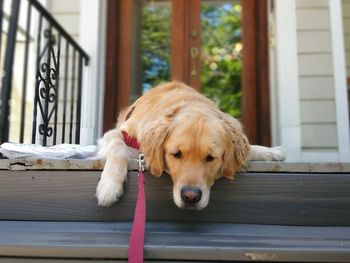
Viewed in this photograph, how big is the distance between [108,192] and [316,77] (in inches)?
110

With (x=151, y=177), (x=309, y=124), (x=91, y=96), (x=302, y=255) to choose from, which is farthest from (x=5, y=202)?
(x=309, y=124)

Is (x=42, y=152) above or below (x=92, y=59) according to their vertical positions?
below

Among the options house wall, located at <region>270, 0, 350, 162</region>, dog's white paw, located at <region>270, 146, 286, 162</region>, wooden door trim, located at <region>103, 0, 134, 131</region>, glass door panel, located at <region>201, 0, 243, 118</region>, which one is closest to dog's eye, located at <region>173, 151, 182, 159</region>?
dog's white paw, located at <region>270, 146, 286, 162</region>

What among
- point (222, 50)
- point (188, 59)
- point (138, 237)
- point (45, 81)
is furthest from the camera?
point (222, 50)

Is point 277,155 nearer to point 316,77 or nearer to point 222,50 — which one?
point 316,77

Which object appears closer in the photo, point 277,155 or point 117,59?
point 277,155

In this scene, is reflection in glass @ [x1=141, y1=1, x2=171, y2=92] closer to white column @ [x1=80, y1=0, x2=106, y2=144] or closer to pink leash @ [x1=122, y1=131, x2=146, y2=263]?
white column @ [x1=80, y1=0, x2=106, y2=144]

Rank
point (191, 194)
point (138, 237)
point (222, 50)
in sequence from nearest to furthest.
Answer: point (138, 237) → point (191, 194) → point (222, 50)

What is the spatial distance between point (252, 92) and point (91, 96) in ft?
5.63

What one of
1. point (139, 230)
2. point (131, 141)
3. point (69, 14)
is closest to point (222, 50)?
point (69, 14)

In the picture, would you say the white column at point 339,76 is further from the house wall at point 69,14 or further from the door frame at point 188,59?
the house wall at point 69,14

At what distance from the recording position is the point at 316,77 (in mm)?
4023

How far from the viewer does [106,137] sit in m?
2.35

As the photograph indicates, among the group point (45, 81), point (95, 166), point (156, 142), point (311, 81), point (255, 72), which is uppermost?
point (255, 72)
